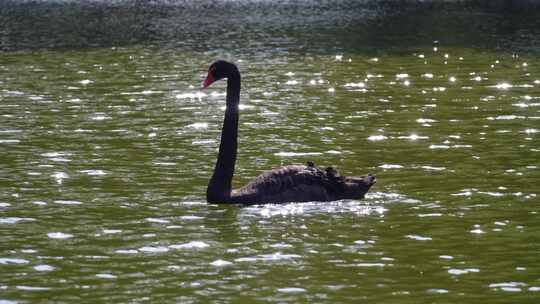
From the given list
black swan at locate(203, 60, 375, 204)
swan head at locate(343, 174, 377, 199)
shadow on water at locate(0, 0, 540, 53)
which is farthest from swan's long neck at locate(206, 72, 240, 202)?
shadow on water at locate(0, 0, 540, 53)

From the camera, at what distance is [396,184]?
18.8 m

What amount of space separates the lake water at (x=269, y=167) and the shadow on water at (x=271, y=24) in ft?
16.2

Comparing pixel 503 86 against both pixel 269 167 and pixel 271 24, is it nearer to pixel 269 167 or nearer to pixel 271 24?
pixel 269 167

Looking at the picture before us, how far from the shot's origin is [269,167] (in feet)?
67.3

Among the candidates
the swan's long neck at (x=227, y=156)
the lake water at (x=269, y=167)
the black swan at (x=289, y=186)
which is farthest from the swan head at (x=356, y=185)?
the swan's long neck at (x=227, y=156)

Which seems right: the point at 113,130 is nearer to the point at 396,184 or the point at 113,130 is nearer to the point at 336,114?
the point at 336,114

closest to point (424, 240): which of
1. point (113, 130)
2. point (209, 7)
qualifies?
point (113, 130)

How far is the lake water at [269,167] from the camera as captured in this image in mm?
13305

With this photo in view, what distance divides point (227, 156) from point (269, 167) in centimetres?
284

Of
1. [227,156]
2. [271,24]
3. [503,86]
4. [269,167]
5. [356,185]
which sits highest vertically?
[271,24]

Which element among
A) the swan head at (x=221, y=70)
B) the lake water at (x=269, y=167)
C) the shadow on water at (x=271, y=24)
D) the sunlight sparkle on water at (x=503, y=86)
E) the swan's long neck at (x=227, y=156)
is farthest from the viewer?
the shadow on water at (x=271, y=24)

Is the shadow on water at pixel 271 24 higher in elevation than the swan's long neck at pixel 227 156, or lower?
higher

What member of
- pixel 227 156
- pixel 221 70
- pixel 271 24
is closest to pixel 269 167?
pixel 227 156

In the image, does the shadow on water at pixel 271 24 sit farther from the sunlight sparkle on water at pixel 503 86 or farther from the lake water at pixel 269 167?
the sunlight sparkle on water at pixel 503 86
